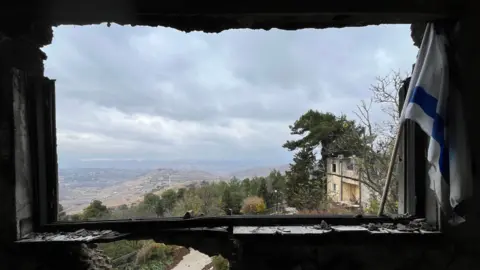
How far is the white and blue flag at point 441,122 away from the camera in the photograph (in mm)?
1535

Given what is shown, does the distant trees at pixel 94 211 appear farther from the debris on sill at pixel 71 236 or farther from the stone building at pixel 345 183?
the stone building at pixel 345 183

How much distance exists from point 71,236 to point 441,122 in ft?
6.46

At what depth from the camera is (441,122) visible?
1.56 metres

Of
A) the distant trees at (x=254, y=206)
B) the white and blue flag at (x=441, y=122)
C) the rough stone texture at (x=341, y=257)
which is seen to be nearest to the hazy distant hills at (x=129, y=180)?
the distant trees at (x=254, y=206)

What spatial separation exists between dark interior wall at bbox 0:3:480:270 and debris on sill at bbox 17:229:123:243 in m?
0.05

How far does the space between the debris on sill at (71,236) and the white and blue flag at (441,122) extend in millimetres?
1668

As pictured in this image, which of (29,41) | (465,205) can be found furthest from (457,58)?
(29,41)

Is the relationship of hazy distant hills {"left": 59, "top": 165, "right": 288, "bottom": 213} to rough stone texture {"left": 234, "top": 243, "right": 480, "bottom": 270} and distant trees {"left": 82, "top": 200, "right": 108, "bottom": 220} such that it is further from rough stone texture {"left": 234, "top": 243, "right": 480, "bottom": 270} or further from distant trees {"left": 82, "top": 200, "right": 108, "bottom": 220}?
rough stone texture {"left": 234, "top": 243, "right": 480, "bottom": 270}

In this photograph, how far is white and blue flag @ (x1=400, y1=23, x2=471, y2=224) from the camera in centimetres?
154

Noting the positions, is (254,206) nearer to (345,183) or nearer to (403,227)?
(345,183)

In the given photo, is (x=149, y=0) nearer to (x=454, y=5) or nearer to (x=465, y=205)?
(x=454, y=5)

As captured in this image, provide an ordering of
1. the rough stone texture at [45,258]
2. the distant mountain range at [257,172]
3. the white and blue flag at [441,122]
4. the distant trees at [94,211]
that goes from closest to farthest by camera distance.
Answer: the white and blue flag at [441,122] < the rough stone texture at [45,258] < the distant trees at [94,211] < the distant mountain range at [257,172]

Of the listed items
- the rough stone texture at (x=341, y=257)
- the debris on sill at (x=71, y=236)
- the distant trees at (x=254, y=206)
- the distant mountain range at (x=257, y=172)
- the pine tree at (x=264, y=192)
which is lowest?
the rough stone texture at (x=341, y=257)

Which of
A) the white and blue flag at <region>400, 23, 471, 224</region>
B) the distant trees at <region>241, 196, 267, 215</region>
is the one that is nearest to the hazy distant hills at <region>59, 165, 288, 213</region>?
the distant trees at <region>241, 196, 267, 215</region>
